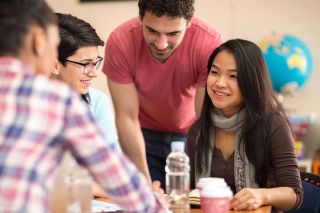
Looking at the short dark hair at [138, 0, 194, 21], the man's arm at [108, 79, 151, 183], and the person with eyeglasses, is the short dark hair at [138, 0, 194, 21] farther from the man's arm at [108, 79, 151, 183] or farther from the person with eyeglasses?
the man's arm at [108, 79, 151, 183]

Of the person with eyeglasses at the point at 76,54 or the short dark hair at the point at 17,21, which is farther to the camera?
the person with eyeglasses at the point at 76,54

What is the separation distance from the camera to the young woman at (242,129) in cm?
202

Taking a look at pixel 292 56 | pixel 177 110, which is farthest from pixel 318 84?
pixel 177 110

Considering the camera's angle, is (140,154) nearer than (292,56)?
Yes

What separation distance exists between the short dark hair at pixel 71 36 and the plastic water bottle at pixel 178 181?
2.43 ft

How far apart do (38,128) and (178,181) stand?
907 mm

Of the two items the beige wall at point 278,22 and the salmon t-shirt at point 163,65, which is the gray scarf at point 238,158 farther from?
the beige wall at point 278,22

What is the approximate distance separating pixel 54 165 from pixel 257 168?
1.22 metres

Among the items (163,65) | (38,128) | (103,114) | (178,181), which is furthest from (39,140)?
(163,65)

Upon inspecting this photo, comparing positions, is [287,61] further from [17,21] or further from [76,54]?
[17,21]

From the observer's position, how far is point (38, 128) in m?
0.93

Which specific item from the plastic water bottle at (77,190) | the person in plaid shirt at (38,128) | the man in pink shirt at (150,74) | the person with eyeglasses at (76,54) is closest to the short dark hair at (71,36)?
the person with eyeglasses at (76,54)

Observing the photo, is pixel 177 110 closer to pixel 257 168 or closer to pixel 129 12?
pixel 257 168

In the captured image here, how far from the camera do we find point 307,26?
4.14 m
